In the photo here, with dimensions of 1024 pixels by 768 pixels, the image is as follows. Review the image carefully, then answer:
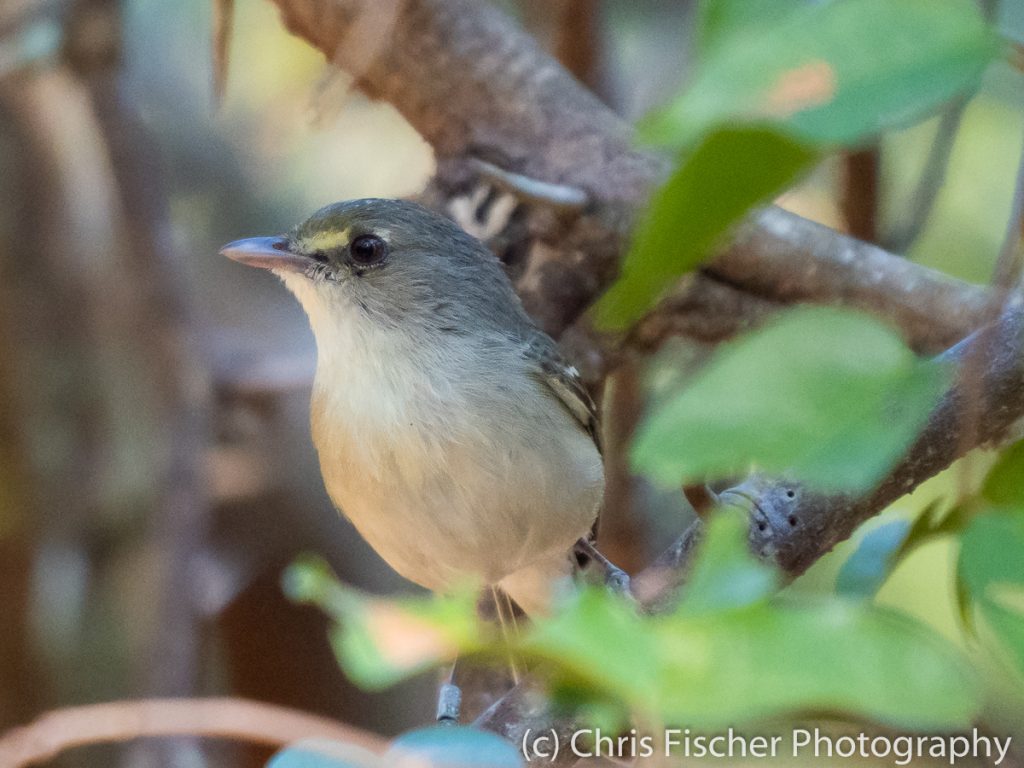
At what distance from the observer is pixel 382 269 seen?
281 cm

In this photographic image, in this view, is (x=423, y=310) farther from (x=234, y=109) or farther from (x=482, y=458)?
(x=234, y=109)

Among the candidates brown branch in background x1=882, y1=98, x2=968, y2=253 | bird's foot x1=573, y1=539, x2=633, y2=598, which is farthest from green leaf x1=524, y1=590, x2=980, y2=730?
brown branch in background x1=882, y1=98, x2=968, y2=253

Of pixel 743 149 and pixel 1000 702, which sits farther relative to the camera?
pixel 1000 702

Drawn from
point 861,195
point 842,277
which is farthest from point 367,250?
point 861,195

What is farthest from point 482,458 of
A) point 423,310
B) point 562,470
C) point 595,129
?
point 595,129

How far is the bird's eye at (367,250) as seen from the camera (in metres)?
2.83

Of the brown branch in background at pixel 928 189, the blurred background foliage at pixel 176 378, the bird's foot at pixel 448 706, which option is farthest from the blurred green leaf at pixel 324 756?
the brown branch in background at pixel 928 189

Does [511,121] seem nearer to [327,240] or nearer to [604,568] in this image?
A: [327,240]

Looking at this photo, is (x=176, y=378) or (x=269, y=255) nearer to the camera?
(x=269, y=255)

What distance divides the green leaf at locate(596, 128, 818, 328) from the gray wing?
6.27 feet

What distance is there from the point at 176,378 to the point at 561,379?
1.90 meters

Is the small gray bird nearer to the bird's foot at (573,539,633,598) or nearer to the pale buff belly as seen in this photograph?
the pale buff belly

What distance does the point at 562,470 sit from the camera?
8.42 ft

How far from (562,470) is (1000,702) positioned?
1.15 meters
